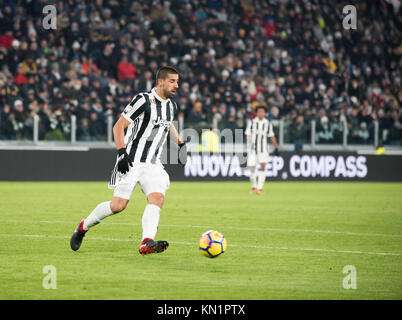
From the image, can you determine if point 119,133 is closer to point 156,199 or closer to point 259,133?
point 156,199

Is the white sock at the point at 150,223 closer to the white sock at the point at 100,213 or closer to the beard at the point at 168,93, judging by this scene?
the white sock at the point at 100,213

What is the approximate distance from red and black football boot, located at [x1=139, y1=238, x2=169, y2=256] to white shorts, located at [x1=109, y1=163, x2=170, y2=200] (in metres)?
0.62

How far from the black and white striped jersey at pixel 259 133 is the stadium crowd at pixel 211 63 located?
2795 mm

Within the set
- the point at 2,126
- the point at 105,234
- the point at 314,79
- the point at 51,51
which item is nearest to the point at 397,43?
the point at 314,79

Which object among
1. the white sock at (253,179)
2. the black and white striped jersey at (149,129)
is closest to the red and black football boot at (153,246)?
the black and white striped jersey at (149,129)

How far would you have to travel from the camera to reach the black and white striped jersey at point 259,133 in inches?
814

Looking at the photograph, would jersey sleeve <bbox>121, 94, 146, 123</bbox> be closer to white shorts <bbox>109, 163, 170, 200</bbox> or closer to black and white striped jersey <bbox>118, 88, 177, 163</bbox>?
black and white striped jersey <bbox>118, 88, 177, 163</bbox>

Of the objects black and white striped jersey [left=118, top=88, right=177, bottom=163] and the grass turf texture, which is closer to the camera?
the grass turf texture

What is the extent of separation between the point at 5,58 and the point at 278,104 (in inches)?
352

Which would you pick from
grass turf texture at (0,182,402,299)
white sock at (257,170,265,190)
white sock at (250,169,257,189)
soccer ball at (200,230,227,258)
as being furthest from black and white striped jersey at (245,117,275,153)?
soccer ball at (200,230,227,258)

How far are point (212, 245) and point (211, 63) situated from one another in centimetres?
1850

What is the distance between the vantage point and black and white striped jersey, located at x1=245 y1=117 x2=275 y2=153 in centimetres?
2067
